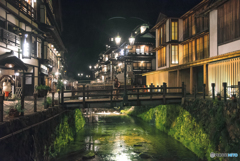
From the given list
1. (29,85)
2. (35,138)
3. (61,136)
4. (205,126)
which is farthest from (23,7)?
(205,126)

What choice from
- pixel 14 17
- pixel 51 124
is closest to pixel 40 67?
pixel 14 17

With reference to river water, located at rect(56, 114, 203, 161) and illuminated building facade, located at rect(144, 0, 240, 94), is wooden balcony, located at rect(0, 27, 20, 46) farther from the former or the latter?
illuminated building facade, located at rect(144, 0, 240, 94)

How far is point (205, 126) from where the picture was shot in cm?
1305

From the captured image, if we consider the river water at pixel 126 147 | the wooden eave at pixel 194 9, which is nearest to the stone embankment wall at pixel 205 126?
the river water at pixel 126 147

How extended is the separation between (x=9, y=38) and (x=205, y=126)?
640 inches

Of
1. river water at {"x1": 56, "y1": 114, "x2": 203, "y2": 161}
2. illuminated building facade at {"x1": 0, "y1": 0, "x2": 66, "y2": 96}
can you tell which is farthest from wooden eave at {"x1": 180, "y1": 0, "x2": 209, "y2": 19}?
illuminated building facade at {"x1": 0, "y1": 0, "x2": 66, "y2": 96}

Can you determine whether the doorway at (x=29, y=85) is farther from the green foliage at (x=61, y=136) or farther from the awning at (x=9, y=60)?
the green foliage at (x=61, y=136)

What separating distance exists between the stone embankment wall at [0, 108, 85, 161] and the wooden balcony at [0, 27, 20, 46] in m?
6.86

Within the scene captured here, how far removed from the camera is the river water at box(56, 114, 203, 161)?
13556 mm

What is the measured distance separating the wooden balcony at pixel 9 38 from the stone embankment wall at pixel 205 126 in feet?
51.2

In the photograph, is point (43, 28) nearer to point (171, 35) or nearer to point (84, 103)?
point (84, 103)

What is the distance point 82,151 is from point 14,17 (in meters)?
12.9

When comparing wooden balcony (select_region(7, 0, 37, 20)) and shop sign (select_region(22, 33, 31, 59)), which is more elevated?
wooden balcony (select_region(7, 0, 37, 20))

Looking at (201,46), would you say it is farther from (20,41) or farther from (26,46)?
(20,41)
